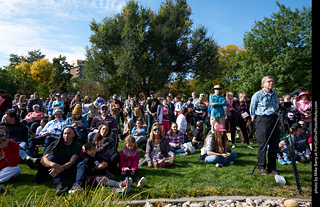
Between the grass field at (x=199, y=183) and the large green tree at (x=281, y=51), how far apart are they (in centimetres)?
2078

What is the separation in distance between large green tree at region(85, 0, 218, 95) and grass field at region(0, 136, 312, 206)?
57.3 feet

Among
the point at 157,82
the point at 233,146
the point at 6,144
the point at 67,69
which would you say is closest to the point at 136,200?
the point at 6,144

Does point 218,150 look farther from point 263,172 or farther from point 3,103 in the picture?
point 3,103

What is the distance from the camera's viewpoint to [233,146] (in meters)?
7.37

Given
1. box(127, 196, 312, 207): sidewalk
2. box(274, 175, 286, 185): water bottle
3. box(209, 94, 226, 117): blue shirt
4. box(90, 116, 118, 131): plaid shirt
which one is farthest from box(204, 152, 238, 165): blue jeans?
box(90, 116, 118, 131): plaid shirt

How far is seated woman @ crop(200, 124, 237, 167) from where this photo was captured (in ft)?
17.8

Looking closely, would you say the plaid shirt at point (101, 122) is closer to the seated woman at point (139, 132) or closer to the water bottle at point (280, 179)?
the seated woman at point (139, 132)

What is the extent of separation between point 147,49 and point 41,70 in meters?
39.8

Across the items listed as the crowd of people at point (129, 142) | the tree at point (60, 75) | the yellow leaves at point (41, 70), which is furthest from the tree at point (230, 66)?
the yellow leaves at point (41, 70)

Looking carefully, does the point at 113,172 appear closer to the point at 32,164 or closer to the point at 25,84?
the point at 32,164

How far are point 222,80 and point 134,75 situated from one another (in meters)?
18.2

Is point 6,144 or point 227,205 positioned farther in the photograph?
point 6,144

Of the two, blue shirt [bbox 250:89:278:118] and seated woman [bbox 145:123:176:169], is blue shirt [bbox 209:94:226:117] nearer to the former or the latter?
blue shirt [bbox 250:89:278:118]

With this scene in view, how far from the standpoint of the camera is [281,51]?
23844 mm
